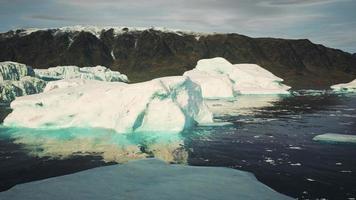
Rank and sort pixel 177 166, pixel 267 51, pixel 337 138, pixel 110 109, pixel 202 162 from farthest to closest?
pixel 267 51 < pixel 110 109 < pixel 337 138 < pixel 202 162 < pixel 177 166

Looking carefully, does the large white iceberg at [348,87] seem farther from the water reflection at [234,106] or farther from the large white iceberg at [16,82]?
the large white iceberg at [16,82]

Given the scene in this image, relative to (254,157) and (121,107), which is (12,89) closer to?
(121,107)

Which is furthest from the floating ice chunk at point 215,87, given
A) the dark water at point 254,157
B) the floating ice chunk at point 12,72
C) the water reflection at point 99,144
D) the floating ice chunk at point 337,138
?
the floating ice chunk at point 337,138

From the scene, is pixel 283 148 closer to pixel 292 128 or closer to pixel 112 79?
pixel 292 128

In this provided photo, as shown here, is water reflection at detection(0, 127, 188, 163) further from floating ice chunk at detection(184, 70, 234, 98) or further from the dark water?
floating ice chunk at detection(184, 70, 234, 98)

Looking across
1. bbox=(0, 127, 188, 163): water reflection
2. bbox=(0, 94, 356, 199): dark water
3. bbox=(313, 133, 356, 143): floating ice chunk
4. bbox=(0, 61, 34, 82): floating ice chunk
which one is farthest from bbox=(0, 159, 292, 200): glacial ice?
bbox=(0, 61, 34, 82): floating ice chunk

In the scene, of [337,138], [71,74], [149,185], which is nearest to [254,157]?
[337,138]

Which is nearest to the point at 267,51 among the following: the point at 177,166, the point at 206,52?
the point at 206,52
